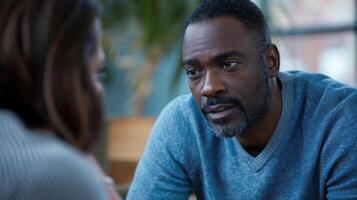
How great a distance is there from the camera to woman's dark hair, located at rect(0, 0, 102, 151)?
71 centimetres

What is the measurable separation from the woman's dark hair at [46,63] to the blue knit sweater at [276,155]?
0.68 m

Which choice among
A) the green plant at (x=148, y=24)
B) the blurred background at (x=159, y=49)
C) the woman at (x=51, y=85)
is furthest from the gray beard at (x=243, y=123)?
the green plant at (x=148, y=24)

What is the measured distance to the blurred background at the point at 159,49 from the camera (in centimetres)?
252

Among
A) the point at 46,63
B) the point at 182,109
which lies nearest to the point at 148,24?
the point at 182,109

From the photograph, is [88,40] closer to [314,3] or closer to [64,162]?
[64,162]

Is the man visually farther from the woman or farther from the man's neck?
the woman

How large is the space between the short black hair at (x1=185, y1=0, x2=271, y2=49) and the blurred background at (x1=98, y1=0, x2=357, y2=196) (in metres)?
0.89

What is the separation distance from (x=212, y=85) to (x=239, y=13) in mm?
200

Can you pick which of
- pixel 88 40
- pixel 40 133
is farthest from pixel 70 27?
pixel 40 133

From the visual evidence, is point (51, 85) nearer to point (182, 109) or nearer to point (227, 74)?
point (227, 74)

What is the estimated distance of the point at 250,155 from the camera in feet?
4.45

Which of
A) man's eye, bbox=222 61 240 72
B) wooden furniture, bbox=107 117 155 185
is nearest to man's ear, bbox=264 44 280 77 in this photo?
man's eye, bbox=222 61 240 72

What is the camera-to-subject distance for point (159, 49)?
2758mm

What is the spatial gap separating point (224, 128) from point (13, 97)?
67 cm
